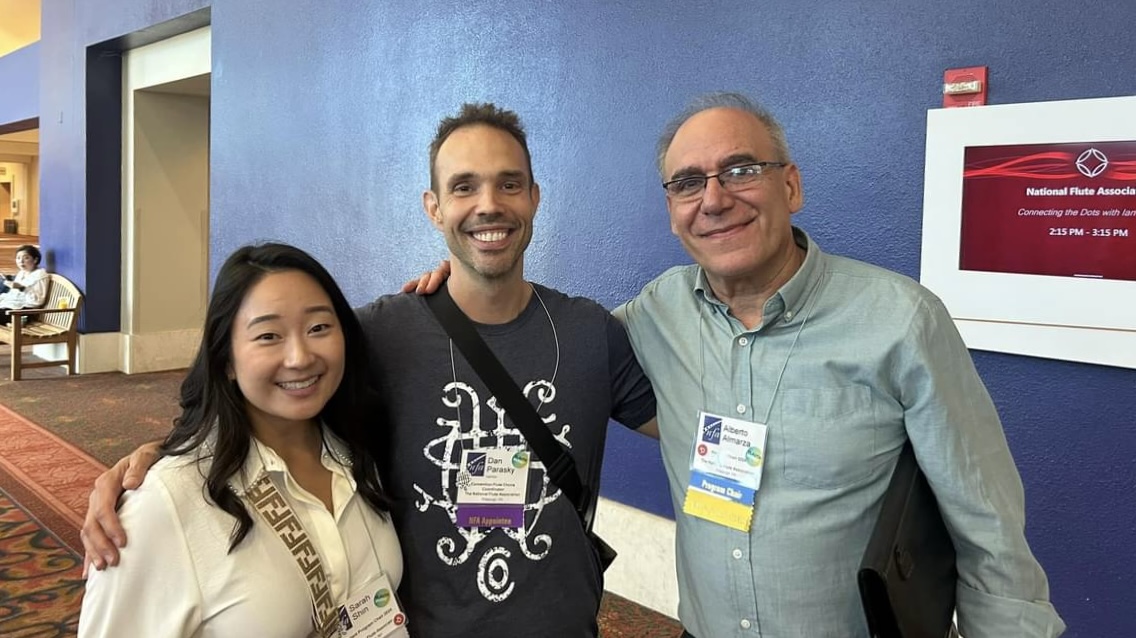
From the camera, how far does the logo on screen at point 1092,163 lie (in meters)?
2.22

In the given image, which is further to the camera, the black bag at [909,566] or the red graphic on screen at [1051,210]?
the red graphic on screen at [1051,210]

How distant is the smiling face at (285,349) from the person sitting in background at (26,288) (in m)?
9.01

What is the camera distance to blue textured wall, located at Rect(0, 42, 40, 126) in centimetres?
1048

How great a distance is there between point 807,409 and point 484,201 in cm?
78

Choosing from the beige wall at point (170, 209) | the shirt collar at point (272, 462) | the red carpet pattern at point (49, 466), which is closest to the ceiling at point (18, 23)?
the beige wall at point (170, 209)

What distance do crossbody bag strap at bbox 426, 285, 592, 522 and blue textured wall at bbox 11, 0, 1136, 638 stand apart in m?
1.53

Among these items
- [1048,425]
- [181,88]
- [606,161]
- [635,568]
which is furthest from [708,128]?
[181,88]

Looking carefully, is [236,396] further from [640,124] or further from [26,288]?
[26,288]

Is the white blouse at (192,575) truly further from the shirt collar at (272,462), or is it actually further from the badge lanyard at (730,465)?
the badge lanyard at (730,465)

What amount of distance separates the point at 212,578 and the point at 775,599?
1.00 metres

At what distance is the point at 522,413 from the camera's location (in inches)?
67.2

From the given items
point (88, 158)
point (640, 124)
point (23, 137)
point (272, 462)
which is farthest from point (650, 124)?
point (23, 137)

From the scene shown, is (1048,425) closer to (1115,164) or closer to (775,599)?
(1115,164)

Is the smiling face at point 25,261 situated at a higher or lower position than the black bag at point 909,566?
higher
